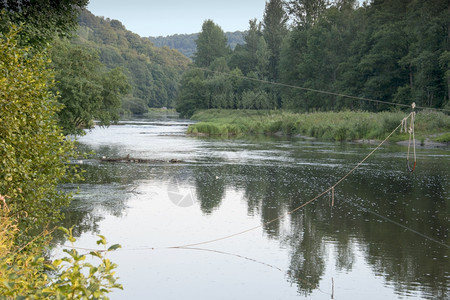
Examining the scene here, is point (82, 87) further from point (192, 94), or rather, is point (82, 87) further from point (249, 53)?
point (249, 53)

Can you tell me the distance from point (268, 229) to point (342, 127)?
133ft

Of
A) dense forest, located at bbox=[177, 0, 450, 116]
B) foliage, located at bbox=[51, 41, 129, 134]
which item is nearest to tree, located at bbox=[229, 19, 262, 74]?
dense forest, located at bbox=[177, 0, 450, 116]

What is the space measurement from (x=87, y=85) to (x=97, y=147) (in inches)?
408

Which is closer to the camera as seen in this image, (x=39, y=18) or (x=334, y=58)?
(x=39, y=18)

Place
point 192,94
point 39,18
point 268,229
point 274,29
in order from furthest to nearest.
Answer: point 274,29, point 192,94, point 268,229, point 39,18

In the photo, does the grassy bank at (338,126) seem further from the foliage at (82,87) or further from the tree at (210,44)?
the tree at (210,44)

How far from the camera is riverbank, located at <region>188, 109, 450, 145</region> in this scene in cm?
4962

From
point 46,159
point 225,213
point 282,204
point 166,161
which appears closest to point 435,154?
point 166,161

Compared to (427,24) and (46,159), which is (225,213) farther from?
(427,24)

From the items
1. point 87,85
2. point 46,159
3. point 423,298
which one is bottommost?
point 423,298

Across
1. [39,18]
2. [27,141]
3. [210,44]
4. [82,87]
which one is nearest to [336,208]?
[39,18]

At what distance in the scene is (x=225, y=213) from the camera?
18.9 metres

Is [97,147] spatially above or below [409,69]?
below

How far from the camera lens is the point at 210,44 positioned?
142250 mm
